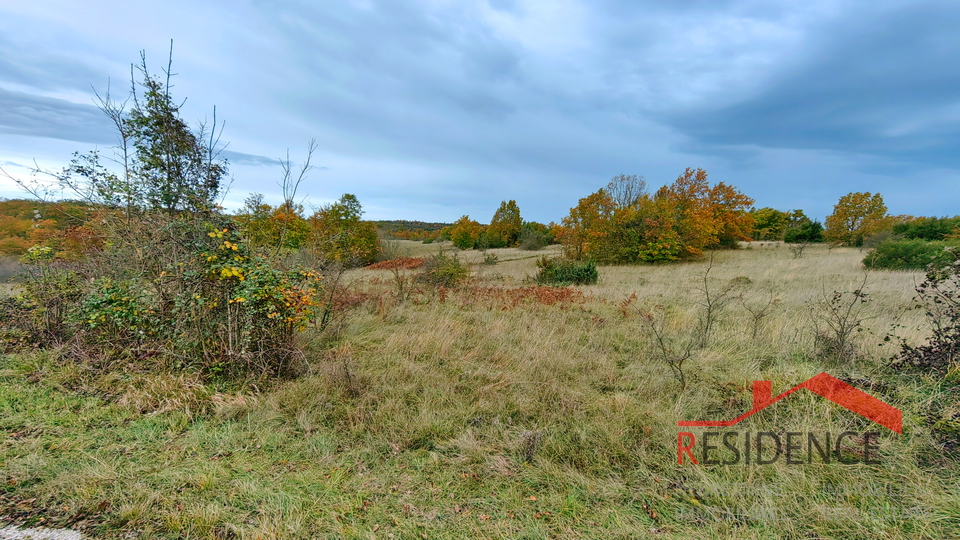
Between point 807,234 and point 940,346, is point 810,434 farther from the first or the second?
point 807,234

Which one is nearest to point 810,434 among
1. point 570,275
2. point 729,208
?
point 570,275

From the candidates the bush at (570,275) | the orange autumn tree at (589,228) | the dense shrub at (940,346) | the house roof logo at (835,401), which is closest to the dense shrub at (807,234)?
the orange autumn tree at (589,228)

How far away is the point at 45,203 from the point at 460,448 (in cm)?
705

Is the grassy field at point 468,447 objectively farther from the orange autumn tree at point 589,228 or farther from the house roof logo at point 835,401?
the orange autumn tree at point 589,228

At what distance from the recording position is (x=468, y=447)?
9.98 ft

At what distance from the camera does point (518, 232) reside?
45.8m

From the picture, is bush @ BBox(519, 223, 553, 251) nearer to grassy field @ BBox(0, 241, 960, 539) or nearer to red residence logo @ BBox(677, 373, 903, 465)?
grassy field @ BBox(0, 241, 960, 539)

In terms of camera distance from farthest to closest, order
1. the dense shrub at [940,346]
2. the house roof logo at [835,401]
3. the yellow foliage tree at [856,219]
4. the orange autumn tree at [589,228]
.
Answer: the yellow foliage tree at [856,219] → the orange autumn tree at [589,228] → the dense shrub at [940,346] → the house roof logo at [835,401]

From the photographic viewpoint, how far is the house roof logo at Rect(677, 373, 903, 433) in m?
3.09

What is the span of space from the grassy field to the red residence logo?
9 cm

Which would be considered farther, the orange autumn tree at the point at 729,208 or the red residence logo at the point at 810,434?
the orange autumn tree at the point at 729,208

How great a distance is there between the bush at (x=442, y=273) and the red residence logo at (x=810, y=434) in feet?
26.9

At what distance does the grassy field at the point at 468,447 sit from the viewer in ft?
7.45

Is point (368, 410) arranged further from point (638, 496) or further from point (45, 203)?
point (45, 203)
